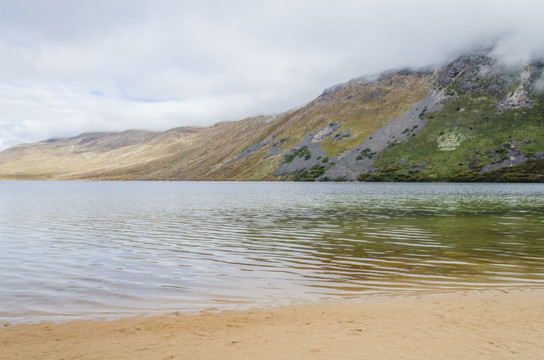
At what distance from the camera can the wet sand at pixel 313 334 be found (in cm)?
996

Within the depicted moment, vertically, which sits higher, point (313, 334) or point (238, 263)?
point (313, 334)

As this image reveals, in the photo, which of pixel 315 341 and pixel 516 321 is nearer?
pixel 315 341

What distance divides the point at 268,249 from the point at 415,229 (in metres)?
17.5

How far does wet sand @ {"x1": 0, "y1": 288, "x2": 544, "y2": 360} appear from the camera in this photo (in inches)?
392

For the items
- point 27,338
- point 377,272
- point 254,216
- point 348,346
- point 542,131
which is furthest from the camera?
point 542,131

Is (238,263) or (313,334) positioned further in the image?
(238,263)

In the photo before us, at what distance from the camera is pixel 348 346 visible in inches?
408

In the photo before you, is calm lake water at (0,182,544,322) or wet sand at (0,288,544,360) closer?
wet sand at (0,288,544,360)

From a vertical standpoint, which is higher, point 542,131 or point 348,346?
point 542,131

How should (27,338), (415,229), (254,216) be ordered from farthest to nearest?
(254,216) < (415,229) < (27,338)

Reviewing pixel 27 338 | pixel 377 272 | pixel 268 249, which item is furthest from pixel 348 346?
pixel 268 249

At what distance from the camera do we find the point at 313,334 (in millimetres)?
11367

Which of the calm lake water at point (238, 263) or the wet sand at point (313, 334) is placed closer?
the wet sand at point (313, 334)

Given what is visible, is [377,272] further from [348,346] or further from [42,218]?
[42,218]
